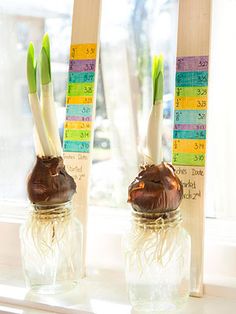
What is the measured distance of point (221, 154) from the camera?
908mm

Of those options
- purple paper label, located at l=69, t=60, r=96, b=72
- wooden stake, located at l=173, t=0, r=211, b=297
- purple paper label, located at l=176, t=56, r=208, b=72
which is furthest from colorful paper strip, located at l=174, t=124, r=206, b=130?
purple paper label, located at l=69, t=60, r=96, b=72

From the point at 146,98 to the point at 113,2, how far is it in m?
0.24

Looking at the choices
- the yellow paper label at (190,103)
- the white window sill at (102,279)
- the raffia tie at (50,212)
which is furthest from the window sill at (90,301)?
the yellow paper label at (190,103)

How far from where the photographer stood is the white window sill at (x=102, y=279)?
31.9 inches

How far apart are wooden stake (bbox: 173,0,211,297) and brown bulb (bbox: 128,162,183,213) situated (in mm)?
58

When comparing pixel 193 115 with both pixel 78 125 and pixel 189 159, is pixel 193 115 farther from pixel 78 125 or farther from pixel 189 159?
pixel 78 125

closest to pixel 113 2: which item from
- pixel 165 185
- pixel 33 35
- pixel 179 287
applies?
pixel 33 35

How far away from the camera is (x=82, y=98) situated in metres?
0.90

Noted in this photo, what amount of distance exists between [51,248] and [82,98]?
298mm

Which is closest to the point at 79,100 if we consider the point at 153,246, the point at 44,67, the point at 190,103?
the point at 44,67

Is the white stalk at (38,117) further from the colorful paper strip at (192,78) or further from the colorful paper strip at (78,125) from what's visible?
the colorful paper strip at (192,78)

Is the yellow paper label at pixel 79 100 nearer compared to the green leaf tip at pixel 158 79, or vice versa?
the green leaf tip at pixel 158 79

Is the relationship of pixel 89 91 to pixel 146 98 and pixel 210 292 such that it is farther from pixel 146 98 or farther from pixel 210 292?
pixel 210 292

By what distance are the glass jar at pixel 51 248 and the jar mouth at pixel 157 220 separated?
16cm
